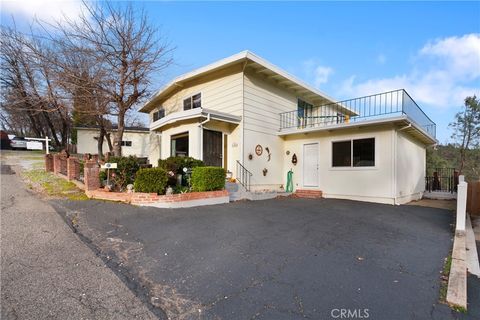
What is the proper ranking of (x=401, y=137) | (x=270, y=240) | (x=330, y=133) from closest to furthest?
(x=270, y=240)
(x=401, y=137)
(x=330, y=133)

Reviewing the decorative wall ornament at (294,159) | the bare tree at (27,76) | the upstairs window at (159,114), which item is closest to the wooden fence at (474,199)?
the decorative wall ornament at (294,159)

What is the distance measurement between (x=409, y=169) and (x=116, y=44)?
13536 mm

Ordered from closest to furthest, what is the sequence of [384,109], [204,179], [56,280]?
[56,280], [204,179], [384,109]

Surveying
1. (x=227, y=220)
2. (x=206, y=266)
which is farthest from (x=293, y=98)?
(x=206, y=266)

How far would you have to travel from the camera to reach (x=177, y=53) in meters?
11.9

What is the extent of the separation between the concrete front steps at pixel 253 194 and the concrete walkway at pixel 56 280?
Result: 17.1ft

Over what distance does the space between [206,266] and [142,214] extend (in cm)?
304

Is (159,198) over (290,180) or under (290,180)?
under

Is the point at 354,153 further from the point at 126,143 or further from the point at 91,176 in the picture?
the point at 126,143

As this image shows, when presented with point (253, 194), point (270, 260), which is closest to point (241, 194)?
point (253, 194)

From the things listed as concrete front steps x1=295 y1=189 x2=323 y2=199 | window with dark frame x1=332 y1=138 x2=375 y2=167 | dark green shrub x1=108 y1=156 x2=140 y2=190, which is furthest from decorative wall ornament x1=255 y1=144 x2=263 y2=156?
dark green shrub x1=108 y1=156 x2=140 y2=190

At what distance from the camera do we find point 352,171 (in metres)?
9.53

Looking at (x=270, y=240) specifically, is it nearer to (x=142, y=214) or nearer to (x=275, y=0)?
(x=142, y=214)
